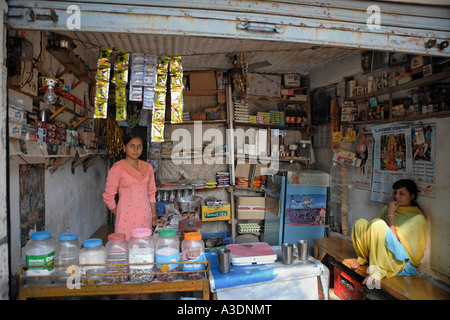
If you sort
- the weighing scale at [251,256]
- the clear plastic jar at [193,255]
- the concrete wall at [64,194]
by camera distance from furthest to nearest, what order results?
the concrete wall at [64,194], the weighing scale at [251,256], the clear plastic jar at [193,255]

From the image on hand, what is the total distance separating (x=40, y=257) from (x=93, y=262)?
1.07 ft

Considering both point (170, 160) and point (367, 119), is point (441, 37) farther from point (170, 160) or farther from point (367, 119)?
point (170, 160)

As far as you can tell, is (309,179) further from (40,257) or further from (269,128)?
(40,257)

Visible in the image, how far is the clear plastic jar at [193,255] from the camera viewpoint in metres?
2.00

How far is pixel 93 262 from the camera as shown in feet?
6.43

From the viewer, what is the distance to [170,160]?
19.7ft

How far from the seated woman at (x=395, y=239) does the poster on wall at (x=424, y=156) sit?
13 cm

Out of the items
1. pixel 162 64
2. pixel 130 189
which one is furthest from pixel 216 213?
pixel 162 64

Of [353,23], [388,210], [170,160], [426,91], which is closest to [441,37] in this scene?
[353,23]

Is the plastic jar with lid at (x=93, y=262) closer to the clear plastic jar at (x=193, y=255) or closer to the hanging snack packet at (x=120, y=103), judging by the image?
the clear plastic jar at (x=193, y=255)

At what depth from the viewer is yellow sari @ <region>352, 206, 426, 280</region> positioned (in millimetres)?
3053

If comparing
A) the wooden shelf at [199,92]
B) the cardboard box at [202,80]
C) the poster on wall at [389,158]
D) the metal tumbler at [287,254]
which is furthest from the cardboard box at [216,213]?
the metal tumbler at [287,254]
